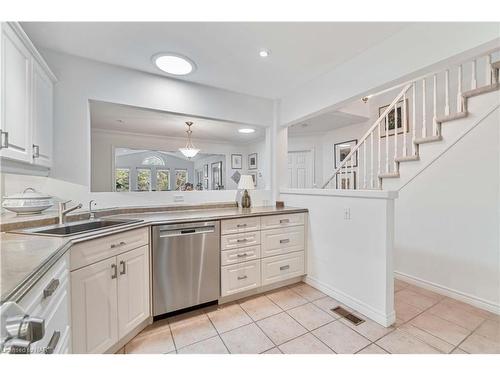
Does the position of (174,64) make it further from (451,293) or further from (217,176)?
(451,293)

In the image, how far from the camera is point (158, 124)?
369 centimetres

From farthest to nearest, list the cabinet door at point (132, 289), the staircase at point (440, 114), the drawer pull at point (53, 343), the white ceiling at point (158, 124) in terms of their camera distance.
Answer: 1. the white ceiling at point (158, 124)
2. the staircase at point (440, 114)
3. the cabinet door at point (132, 289)
4. the drawer pull at point (53, 343)

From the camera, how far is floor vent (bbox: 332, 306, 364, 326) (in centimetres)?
187

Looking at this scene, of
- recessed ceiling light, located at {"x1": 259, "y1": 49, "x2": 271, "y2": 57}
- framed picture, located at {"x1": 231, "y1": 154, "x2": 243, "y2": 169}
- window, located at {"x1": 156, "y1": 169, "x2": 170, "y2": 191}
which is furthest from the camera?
framed picture, located at {"x1": 231, "y1": 154, "x2": 243, "y2": 169}

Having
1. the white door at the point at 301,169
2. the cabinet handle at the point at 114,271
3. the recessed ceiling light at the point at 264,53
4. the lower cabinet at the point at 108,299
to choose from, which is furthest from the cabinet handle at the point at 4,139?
the white door at the point at 301,169

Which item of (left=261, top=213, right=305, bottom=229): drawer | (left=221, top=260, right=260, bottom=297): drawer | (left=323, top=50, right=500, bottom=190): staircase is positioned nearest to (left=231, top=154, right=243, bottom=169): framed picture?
(left=323, top=50, right=500, bottom=190): staircase

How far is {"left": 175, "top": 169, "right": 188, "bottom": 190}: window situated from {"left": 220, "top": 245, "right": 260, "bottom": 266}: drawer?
1.67 metres

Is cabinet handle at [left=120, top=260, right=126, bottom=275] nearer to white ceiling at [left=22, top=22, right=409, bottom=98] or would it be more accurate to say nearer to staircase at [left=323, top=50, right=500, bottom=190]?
white ceiling at [left=22, top=22, right=409, bottom=98]

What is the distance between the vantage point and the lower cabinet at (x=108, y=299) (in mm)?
1273

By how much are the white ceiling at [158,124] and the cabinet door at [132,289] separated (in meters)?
1.89

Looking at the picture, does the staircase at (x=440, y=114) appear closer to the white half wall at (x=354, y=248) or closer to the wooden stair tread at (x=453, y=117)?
the wooden stair tread at (x=453, y=117)

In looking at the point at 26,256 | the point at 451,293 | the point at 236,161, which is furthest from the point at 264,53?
the point at 451,293

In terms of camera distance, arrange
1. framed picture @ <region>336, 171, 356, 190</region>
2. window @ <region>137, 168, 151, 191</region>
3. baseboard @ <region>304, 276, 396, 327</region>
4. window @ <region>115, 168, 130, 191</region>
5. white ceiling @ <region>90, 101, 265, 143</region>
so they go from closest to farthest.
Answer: baseboard @ <region>304, 276, 396, 327</region>, window @ <region>115, 168, 130, 191</region>, window @ <region>137, 168, 151, 191</region>, white ceiling @ <region>90, 101, 265, 143</region>, framed picture @ <region>336, 171, 356, 190</region>
